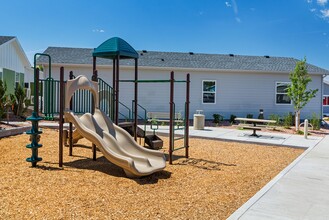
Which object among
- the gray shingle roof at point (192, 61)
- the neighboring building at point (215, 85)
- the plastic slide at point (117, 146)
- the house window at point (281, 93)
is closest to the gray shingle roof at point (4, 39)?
the gray shingle roof at point (192, 61)

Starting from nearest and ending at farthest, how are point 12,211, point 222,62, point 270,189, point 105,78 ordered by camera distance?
1. point 12,211
2. point 270,189
3. point 105,78
4. point 222,62

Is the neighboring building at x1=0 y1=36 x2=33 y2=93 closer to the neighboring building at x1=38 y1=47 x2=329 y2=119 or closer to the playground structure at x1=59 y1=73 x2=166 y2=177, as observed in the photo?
the neighboring building at x1=38 y1=47 x2=329 y2=119

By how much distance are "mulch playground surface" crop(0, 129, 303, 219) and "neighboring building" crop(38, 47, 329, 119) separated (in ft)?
32.8

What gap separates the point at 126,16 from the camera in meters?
21.2

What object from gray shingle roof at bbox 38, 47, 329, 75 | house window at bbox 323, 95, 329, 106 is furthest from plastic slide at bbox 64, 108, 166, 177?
house window at bbox 323, 95, 329, 106

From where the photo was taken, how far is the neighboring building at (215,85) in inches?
720

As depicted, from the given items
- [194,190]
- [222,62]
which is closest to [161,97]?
[222,62]

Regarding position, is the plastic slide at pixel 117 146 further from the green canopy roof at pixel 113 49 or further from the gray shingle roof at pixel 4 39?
the gray shingle roof at pixel 4 39

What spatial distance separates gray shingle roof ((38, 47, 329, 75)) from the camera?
18492mm

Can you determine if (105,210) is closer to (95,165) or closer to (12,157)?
(95,165)

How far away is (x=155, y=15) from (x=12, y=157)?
18012mm

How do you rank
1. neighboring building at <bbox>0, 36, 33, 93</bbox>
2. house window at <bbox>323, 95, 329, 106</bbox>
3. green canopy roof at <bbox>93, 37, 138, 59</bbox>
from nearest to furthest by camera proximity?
1. green canopy roof at <bbox>93, 37, 138, 59</bbox>
2. neighboring building at <bbox>0, 36, 33, 93</bbox>
3. house window at <bbox>323, 95, 329, 106</bbox>

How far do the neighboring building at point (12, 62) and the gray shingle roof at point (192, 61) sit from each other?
284 cm

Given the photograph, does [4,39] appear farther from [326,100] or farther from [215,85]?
[326,100]
